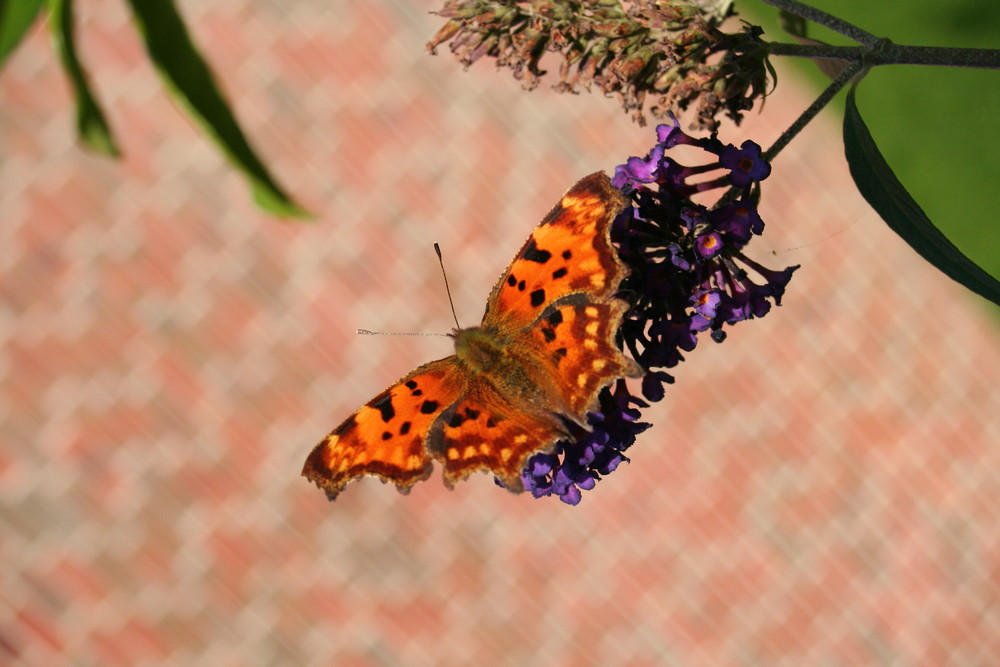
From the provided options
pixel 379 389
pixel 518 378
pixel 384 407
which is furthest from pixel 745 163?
pixel 379 389

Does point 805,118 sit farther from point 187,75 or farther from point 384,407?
point 187,75

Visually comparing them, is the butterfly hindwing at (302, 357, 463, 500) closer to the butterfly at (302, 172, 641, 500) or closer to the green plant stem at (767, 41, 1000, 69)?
the butterfly at (302, 172, 641, 500)

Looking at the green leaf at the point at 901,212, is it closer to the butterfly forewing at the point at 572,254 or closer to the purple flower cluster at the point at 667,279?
the purple flower cluster at the point at 667,279

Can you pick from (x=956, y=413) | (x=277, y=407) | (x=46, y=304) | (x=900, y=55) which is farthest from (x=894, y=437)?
(x=46, y=304)

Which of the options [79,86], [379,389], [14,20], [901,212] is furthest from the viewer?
[379,389]

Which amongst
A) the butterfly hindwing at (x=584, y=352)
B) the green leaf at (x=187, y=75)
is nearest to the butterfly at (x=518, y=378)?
the butterfly hindwing at (x=584, y=352)

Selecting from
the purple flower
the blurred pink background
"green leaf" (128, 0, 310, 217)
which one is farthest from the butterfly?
the blurred pink background

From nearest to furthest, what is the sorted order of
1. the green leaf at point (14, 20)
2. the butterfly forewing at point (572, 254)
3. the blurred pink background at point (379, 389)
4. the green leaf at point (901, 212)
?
the green leaf at point (14, 20) < the butterfly forewing at point (572, 254) < the green leaf at point (901, 212) < the blurred pink background at point (379, 389)
